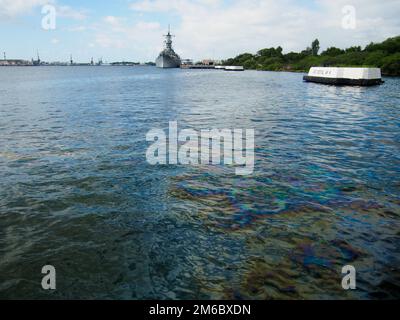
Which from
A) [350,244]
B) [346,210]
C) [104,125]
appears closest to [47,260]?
[350,244]

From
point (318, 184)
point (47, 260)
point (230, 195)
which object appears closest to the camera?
point (47, 260)

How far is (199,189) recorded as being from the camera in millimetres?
14562

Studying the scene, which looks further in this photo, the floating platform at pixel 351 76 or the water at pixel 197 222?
the floating platform at pixel 351 76

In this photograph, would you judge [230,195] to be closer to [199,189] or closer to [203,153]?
[199,189]

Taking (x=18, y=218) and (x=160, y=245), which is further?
(x=18, y=218)

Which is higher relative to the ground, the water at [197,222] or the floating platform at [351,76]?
the floating platform at [351,76]

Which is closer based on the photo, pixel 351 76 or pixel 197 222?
pixel 197 222

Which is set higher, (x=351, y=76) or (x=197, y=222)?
(x=351, y=76)

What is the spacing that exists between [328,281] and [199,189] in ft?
24.3

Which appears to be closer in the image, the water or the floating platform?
the water

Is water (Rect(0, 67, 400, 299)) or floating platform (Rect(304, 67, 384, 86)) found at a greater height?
floating platform (Rect(304, 67, 384, 86))
